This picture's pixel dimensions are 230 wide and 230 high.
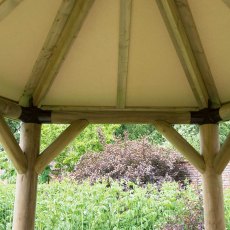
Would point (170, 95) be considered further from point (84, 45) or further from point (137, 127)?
point (137, 127)

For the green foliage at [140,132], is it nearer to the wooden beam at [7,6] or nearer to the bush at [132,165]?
the bush at [132,165]

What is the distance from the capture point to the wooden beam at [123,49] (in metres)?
2.71

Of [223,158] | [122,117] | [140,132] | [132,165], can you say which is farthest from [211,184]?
[140,132]

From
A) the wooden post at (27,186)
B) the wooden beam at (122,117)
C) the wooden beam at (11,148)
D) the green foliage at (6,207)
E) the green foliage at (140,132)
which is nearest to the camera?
the wooden beam at (11,148)

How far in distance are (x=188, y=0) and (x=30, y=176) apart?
220cm

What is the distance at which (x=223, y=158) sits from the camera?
346 centimetres

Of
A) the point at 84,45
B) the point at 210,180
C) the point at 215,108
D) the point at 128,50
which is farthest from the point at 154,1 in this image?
the point at 210,180

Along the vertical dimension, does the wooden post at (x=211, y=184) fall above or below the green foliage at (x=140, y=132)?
below

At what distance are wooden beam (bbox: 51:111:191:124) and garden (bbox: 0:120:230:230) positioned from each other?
210 centimetres

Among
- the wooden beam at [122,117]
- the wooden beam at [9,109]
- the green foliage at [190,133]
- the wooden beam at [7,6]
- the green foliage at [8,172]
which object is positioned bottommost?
the wooden beam at [9,109]

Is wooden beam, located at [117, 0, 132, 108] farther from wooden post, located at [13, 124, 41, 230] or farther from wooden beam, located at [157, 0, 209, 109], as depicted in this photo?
wooden post, located at [13, 124, 41, 230]

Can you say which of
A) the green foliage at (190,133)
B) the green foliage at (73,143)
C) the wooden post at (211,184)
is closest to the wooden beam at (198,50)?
the wooden post at (211,184)

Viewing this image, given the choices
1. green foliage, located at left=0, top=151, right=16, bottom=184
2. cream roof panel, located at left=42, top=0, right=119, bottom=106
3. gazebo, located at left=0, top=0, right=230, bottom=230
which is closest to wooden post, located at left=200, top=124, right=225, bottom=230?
gazebo, located at left=0, top=0, right=230, bottom=230

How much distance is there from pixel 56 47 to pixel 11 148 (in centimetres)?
105
